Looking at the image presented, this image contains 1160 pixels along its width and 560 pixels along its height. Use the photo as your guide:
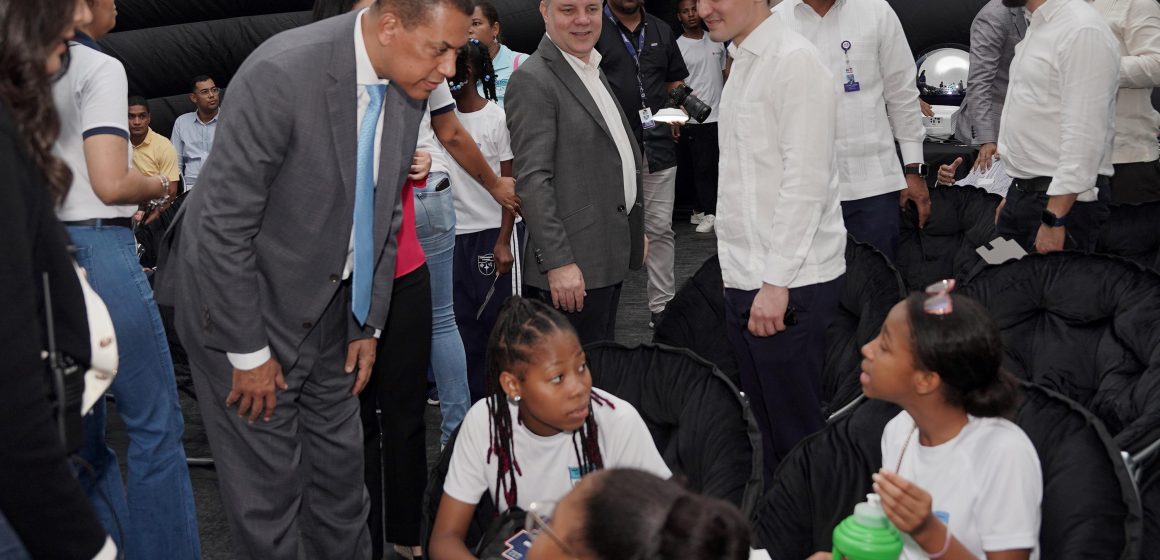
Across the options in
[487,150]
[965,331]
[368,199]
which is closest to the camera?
[965,331]

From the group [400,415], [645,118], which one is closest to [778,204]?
[400,415]

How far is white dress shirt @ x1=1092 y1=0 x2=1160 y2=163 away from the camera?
396cm

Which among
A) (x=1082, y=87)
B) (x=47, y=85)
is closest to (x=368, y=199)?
(x=47, y=85)

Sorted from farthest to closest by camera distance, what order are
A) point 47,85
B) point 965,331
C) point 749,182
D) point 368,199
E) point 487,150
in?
point 487,150 < point 749,182 < point 368,199 < point 965,331 < point 47,85

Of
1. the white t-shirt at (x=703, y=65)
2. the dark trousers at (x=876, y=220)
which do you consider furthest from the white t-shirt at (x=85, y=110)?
the white t-shirt at (x=703, y=65)

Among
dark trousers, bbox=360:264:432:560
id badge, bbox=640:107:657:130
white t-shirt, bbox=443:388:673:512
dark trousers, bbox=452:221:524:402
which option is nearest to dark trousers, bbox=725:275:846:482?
white t-shirt, bbox=443:388:673:512

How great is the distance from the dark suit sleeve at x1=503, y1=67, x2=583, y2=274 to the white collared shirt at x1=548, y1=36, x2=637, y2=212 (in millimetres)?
111

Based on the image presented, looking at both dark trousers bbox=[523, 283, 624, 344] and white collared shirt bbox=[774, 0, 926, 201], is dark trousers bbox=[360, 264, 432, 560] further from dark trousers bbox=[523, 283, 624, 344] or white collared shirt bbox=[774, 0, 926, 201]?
white collared shirt bbox=[774, 0, 926, 201]

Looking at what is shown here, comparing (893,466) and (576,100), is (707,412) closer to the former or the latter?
(893,466)

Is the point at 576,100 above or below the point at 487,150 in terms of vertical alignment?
above

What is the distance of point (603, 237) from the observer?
310 cm

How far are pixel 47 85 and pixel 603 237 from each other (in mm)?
1702

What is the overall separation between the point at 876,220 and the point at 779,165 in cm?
111

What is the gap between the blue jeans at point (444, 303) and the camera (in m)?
3.33
